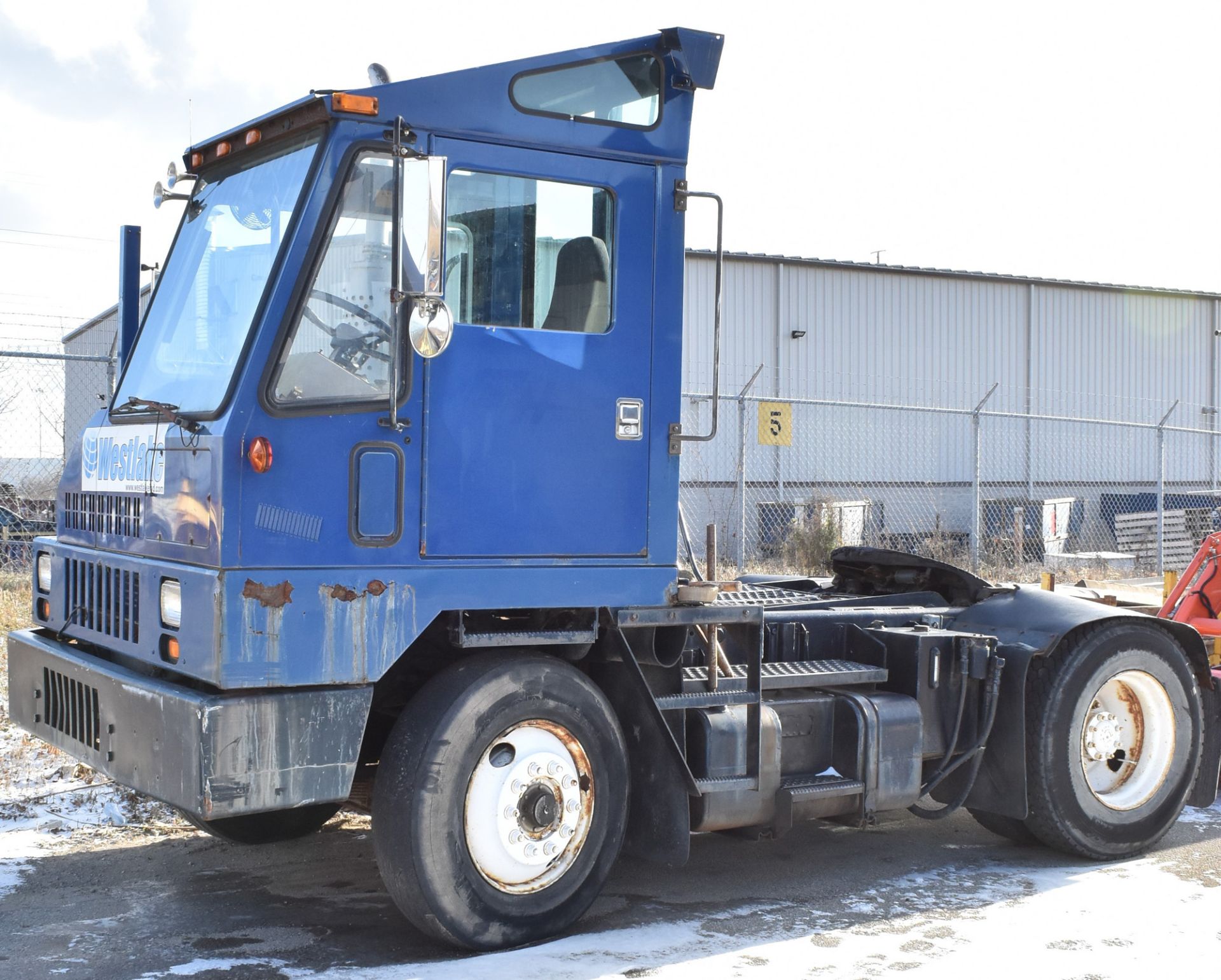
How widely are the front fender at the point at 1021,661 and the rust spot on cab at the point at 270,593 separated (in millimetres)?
3377

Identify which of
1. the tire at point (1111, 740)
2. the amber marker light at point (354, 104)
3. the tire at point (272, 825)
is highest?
the amber marker light at point (354, 104)

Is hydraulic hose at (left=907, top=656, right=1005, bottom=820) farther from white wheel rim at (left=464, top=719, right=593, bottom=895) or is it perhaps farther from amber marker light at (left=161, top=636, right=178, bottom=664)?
amber marker light at (left=161, top=636, right=178, bottom=664)

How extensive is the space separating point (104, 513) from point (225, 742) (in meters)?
1.35

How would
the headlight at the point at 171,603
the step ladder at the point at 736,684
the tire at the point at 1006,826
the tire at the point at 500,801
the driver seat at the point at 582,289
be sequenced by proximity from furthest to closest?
1. the tire at the point at 1006,826
2. the step ladder at the point at 736,684
3. the driver seat at the point at 582,289
4. the tire at the point at 500,801
5. the headlight at the point at 171,603

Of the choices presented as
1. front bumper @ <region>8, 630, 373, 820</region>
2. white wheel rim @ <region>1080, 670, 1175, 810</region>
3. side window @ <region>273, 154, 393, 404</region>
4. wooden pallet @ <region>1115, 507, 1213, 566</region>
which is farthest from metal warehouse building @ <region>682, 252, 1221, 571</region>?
front bumper @ <region>8, 630, 373, 820</region>

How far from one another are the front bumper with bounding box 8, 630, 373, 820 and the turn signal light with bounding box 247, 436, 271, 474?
0.73 metres

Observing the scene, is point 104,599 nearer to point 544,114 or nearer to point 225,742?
point 225,742

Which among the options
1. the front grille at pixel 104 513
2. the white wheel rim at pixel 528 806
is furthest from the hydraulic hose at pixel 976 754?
the front grille at pixel 104 513

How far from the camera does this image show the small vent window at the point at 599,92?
4.64 meters

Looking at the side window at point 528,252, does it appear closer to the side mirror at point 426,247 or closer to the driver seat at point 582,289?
the driver seat at point 582,289

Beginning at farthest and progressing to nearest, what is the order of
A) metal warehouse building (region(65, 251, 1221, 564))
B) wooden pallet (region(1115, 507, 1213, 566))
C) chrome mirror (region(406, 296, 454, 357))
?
metal warehouse building (region(65, 251, 1221, 564)) < wooden pallet (region(1115, 507, 1213, 566)) < chrome mirror (region(406, 296, 454, 357))

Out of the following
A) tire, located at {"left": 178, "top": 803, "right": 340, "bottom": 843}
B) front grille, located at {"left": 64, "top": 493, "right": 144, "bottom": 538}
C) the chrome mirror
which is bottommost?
tire, located at {"left": 178, "top": 803, "right": 340, "bottom": 843}

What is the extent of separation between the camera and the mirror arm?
4.13m

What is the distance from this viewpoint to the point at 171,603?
4.30m
